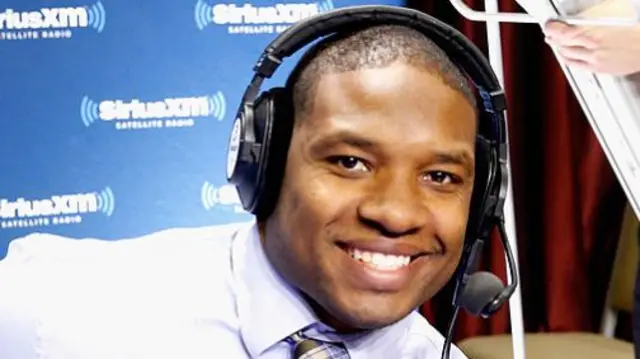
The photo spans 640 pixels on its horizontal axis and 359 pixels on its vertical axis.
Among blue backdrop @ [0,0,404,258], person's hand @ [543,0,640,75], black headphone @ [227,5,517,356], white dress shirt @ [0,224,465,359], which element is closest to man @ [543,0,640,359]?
person's hand @ [543,0,640,75]

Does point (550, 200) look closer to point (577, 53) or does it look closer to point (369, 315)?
point (577, 53)

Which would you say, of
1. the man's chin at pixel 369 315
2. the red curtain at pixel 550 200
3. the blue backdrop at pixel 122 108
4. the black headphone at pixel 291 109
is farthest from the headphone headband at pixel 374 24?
the red curtain at pixel 550 200

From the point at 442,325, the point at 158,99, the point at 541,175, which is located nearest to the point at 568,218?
the point at 541,175

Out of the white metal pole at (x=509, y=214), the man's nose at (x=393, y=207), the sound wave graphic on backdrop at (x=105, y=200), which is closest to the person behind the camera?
the man's nose at (x=393, y=207)

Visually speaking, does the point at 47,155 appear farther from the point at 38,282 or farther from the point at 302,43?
the point at 302,43

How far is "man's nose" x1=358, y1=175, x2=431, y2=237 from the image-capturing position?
2.61 feet

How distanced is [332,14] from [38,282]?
1.36 ft

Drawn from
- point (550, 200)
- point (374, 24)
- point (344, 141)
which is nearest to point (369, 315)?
point (344, 141)

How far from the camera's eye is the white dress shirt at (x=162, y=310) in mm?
904

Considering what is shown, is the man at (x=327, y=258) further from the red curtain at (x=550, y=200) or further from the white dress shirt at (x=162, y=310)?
the red curtain at (x=550, y=200)

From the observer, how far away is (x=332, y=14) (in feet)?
2.75

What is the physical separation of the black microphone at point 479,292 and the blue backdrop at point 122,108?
3.85ft

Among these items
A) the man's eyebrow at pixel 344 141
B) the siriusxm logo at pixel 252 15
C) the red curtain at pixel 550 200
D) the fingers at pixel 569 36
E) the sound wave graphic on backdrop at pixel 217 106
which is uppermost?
the siriusxm logo at pixel 252 15

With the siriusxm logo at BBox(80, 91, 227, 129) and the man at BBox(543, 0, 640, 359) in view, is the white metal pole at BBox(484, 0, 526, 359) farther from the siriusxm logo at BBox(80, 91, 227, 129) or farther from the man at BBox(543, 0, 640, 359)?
the siriusxm logo at BBox(80, 91, 227, 129)
